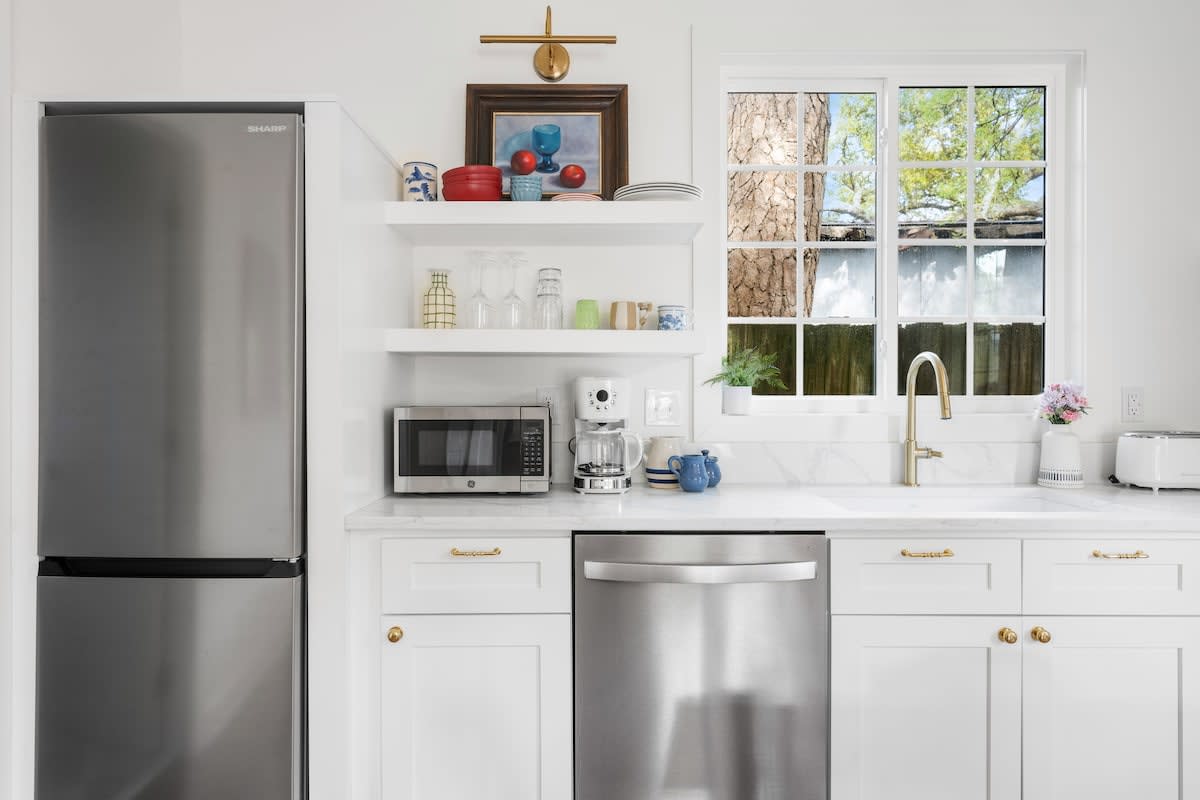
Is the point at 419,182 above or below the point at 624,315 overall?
above

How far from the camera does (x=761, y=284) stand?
7.60ft

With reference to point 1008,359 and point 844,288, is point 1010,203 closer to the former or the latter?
point 1008,359

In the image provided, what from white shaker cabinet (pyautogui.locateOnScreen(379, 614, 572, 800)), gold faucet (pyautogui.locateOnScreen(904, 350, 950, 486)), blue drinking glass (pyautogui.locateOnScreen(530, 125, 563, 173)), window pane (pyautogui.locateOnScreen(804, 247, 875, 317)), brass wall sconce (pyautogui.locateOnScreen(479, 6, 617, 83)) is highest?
brass wall sconce (pyautogui.locateOnScreen(479, 6, 617, 83))

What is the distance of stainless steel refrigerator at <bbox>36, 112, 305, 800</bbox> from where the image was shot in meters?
1.50

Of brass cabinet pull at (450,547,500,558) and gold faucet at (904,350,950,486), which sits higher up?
gold faucet at (904,350,950,486)

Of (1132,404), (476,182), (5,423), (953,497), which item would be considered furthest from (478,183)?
(1132,404)

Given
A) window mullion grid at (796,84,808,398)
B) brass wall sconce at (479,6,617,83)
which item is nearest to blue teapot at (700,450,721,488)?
window mullion grid at (796,84,808,398)

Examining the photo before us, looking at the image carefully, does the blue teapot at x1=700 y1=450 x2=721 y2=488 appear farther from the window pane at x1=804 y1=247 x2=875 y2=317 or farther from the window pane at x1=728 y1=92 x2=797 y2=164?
the window pane at x1=728 y1=92 x2=797 y2=164

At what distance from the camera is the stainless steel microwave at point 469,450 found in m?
1.90

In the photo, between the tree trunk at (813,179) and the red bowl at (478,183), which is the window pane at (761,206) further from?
the red bowl at (478,183)

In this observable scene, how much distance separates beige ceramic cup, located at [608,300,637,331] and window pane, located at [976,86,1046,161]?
1369 mm

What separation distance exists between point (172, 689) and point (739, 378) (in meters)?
1.74

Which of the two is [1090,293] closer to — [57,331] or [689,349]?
[689,349]

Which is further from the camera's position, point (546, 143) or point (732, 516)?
point (546, 143)
